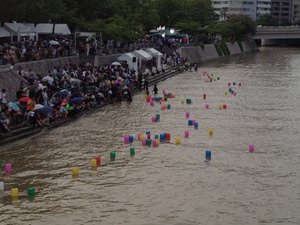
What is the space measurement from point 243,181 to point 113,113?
46.1ft

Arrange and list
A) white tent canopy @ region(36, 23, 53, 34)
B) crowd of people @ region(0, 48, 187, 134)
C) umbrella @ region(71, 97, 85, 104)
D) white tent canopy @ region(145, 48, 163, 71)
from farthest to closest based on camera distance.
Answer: white tent canopy @ region(145, 48, 163, 71), white tent canopy @ region(36, 23, 53, 34), umbrella @ region(71, 97, 85, 104), crowd of people @ region(0, 48, 187, 134)

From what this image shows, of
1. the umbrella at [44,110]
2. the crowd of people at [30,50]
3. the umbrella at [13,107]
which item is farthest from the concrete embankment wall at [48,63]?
the umbrella at [13,107]

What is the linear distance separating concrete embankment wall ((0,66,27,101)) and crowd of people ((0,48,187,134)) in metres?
0.54

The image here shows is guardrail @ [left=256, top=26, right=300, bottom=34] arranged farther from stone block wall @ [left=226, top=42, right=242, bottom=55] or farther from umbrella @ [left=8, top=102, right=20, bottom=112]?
umbrella @ [left=8, top=102, right=20, bottom=112]

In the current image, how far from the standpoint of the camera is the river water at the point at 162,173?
15.4 metres

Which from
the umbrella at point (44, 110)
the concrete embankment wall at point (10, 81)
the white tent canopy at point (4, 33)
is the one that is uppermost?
the white tent canopy at point (4, 33)

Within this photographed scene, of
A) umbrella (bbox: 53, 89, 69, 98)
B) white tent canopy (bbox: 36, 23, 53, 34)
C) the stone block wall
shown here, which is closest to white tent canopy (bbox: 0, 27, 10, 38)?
white tent canopy (bbox: 36, 23, 53, 34)

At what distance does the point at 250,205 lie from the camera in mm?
16125

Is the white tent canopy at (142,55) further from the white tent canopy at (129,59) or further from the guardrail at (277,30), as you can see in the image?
the guardrail at (277,30)

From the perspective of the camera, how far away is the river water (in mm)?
15367

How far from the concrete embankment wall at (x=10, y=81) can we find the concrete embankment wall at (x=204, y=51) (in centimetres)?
4520

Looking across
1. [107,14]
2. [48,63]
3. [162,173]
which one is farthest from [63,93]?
[107,14]

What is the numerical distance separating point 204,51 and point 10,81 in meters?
59.5

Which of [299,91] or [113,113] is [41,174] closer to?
[113,113]
